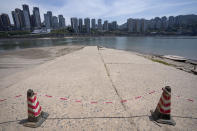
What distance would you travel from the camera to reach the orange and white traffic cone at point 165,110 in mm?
2434

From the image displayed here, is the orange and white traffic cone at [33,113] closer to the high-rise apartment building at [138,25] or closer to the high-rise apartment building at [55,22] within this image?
the high-rise apartment building at [138,25]

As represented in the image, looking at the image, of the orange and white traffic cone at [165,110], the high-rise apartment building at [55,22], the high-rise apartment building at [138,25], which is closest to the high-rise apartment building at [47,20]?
the high-rise apartment building at [55,22]

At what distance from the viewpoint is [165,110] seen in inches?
98.8

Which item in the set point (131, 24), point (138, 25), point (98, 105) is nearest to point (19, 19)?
point (131, 24)

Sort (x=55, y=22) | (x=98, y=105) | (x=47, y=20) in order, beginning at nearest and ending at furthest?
1. (x=98, y=105)
2. (x=47, y=20)
3. (x=55, y=22)

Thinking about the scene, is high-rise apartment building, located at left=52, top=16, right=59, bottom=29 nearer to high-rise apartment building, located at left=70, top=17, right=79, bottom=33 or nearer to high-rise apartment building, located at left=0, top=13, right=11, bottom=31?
high-rise apartment building, located at left=70, top=17, right=79, bottom=33

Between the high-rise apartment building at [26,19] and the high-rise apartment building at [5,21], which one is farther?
the high-rise apartment building at [26,19]

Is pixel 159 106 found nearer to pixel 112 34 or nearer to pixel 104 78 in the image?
pixel 104 78

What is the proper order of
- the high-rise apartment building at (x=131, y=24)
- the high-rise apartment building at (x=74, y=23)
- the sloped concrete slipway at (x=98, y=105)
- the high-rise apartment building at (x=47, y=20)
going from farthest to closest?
the high-rise apartment building at (x=47, y=20)
the high-rise apartment building at (x=131, y=24)
the high-rise apartment building at (x=74, y=23)
the sloped concrete slipway at (x=98, y=105)

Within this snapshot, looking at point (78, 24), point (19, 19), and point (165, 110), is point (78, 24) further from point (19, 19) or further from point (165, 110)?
point (165, 110)

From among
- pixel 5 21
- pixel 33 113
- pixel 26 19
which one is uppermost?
pixel 26 19

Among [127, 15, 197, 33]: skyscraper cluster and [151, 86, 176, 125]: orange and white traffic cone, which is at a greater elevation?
[127, 15, 197, 33]: skyscraper cluster

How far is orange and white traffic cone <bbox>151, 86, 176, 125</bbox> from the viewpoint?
2.43 metres

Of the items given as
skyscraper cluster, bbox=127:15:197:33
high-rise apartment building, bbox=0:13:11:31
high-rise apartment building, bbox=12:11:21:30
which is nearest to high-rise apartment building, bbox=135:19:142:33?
skyscraper cluster, bbox=127:15:197:33
